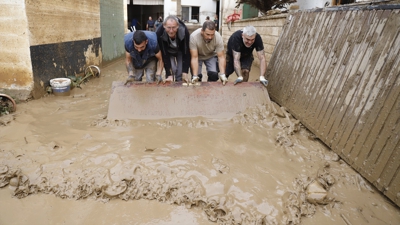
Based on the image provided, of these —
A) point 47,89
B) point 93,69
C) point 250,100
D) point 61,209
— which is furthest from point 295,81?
point 93,69

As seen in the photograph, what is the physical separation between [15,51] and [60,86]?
2.82 ft

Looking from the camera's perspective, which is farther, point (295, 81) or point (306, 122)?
point (295, 81)

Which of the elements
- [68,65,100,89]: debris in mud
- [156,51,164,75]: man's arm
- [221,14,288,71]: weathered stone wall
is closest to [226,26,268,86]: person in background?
[156,51,164,75]: man's arm

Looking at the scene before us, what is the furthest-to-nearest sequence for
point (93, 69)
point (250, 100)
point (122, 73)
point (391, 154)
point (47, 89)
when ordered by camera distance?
point (122, 73) < point (93, 69) < point (47, 89) < point (250, 100) < point (391, 154)

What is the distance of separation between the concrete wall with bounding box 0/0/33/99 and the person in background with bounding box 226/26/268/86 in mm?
3242

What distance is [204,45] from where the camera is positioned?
4309 millimetres

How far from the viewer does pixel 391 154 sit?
7.38ft

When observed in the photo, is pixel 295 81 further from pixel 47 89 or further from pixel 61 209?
pixel 47 89

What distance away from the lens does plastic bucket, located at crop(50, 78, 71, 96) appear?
504 centimetres

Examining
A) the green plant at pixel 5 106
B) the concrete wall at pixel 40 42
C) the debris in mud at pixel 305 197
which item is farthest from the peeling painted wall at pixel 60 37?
the debris in mud at pixel 305 197

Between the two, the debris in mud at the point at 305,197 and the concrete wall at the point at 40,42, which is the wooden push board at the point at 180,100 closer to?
the debris in mud at the point at 305,197

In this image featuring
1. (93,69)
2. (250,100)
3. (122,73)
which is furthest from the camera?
(122,73)

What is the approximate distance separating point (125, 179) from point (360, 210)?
190 centimetres

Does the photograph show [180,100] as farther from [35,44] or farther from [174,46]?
[35,44]
